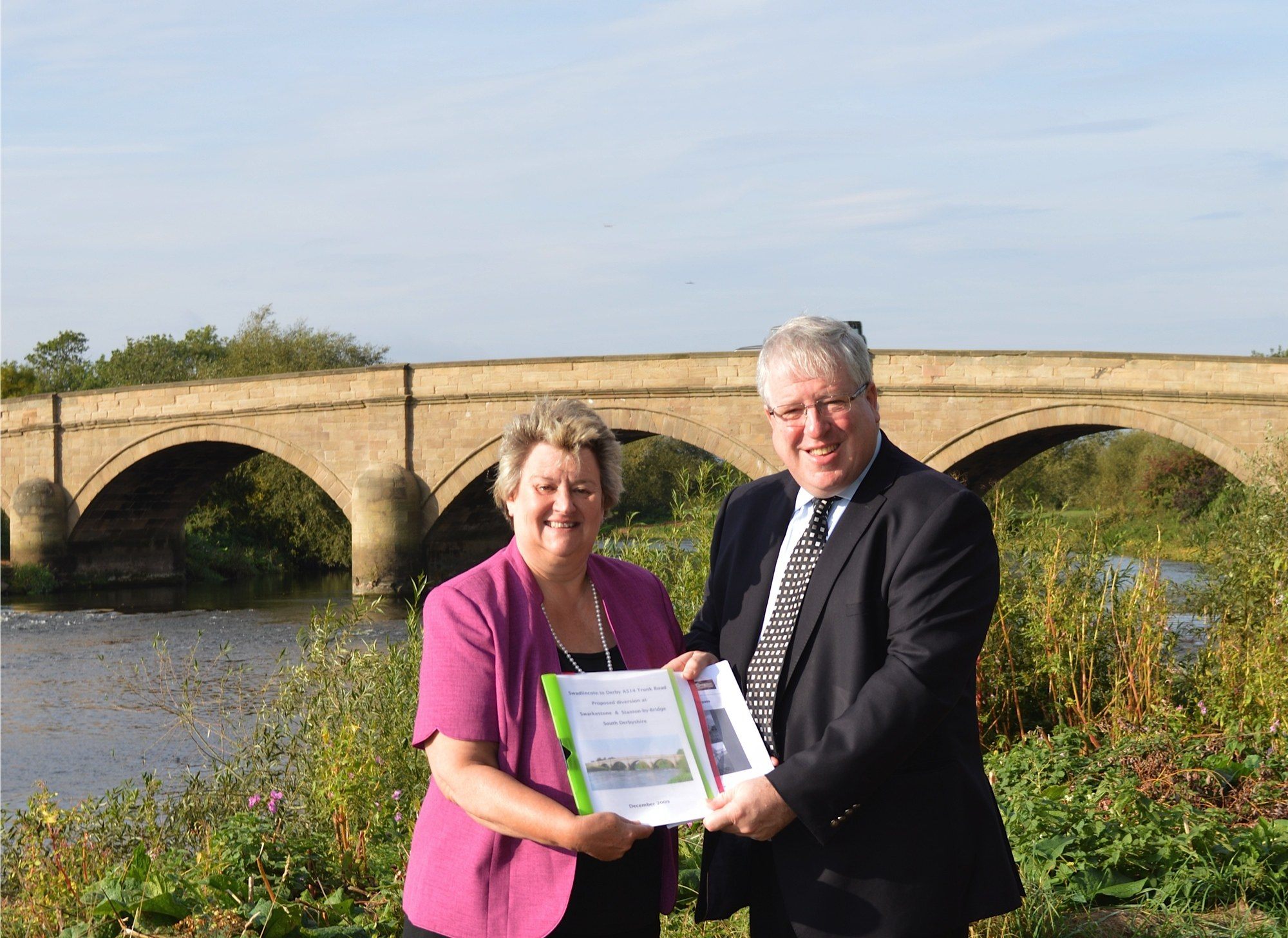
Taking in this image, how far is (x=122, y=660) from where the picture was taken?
593 inches

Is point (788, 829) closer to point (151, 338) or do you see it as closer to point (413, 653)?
point (413, 653)

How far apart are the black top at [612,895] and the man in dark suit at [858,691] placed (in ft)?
0.44

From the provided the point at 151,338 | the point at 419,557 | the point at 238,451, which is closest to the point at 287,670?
the point at 419,557

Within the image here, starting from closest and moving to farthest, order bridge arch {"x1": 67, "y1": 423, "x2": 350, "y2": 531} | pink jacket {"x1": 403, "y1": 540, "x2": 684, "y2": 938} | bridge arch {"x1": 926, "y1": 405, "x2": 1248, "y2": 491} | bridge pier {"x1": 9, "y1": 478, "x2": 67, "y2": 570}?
pink jacket {"x1": 403, "y1": 540, "x2": 684, "y2": 938} < bridge arch {"x1": 926, "y1": 405, "x2": 1248, "y2": 491} < bridge arch {"x1": 67, "y1": 423, "x2": 350, "y2": 531} < bridge pier {"x1": 9, "y1": 478, "x2": 67, "y2": 570}

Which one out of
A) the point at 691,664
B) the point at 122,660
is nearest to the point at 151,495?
the point at 122,660

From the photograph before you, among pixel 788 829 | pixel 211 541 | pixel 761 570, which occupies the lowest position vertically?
pixel 211 541

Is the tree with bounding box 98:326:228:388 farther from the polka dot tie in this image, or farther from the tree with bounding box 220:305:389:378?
the polka dot tie

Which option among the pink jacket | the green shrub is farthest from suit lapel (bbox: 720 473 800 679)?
the green shrub

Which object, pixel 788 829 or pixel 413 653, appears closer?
pixel 788 829

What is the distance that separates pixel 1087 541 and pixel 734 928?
414 centimetres

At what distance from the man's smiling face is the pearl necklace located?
0.41 m

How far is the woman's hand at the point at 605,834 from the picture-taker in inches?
76.1

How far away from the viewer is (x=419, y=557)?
23094 millimetres

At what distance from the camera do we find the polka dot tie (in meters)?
2.20
